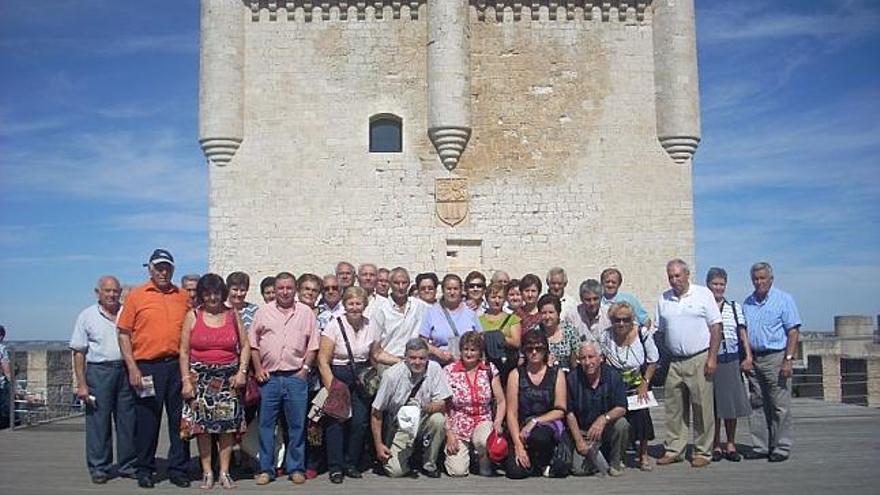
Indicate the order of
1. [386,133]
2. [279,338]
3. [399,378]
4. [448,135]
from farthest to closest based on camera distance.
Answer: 1. [386,133]
2. [448,135]
3. [399,378]
4. [279,338]

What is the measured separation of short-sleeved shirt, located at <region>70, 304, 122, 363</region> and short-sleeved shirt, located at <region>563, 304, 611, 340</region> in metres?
4.36

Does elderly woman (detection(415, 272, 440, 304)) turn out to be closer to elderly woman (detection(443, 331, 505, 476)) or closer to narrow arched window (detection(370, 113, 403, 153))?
elderly woman (detection(443, 331, 505, 476))

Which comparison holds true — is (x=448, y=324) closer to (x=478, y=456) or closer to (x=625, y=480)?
(x=478, y=456)

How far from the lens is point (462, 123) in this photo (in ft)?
54.2

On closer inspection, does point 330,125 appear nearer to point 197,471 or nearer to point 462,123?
point 462,123

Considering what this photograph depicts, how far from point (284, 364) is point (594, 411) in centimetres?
289

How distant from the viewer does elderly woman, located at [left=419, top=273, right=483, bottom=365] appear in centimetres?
816

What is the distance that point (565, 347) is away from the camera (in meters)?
8.18

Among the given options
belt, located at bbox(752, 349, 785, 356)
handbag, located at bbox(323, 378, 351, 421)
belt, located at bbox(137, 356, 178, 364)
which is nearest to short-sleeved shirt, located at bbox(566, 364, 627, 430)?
belt, located at bbox(752, 349, 785, 356)

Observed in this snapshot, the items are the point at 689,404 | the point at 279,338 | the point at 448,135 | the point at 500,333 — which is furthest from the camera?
the point at 448,135

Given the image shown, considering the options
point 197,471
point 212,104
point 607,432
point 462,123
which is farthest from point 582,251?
point 197,471

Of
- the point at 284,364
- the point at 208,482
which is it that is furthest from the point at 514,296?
the point at 208,482

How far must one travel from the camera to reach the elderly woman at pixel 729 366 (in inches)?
336

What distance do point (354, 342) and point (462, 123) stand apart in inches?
363
